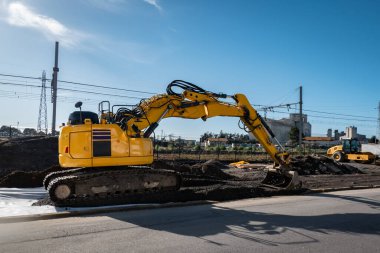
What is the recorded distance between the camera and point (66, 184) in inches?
389

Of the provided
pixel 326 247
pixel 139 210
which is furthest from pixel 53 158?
pixel 326 247

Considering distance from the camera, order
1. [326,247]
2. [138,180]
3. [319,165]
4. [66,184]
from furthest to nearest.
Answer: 1. [319,165]
2. [138,180]
3. [66,184]
4. [326,247]

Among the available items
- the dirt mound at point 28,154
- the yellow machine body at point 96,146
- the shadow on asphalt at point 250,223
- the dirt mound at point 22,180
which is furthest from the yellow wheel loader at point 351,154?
the yellow machine body at point 96,146

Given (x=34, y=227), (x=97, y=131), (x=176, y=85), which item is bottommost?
(x=34, y=227)

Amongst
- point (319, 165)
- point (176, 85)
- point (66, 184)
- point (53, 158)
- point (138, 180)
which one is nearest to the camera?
point (66, 184)

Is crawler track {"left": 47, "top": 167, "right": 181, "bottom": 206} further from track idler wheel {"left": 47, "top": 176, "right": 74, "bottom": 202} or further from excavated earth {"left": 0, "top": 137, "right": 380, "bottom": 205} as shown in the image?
excavated earth {"left": 0, "top": 137, "right": 380, "bottom": 205}

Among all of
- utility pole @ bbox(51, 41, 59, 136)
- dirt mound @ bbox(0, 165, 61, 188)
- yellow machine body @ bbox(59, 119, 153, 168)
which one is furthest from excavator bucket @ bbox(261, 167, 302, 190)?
utility pole @ bbox(51, 41, 59, 136)

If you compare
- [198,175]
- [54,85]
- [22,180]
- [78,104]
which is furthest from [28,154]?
[78,104]

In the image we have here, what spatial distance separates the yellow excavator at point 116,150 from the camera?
10.0 metres

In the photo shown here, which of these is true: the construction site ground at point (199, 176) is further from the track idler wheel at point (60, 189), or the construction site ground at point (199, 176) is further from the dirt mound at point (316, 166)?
the track idler wheel at point (60, 189)

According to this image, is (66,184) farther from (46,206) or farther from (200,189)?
(200,189)

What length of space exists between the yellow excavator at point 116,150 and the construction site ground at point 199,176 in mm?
485

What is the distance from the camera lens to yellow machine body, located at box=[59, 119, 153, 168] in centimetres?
1000

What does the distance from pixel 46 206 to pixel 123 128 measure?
9.31 feet
